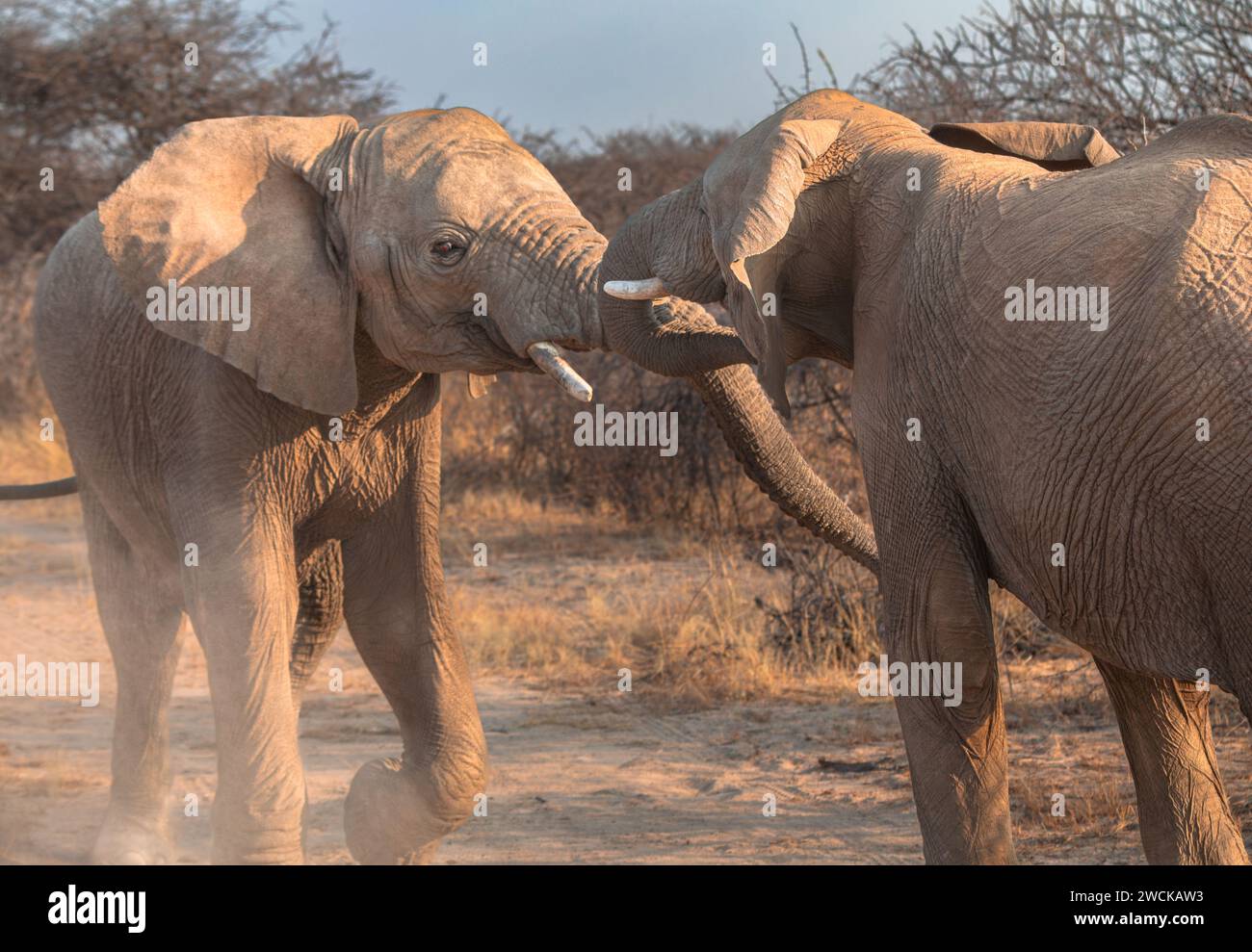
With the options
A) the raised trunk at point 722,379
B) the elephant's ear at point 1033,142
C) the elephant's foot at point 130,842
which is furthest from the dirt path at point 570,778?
the elephant's ear at point 1033,142

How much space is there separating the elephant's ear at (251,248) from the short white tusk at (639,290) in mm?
780

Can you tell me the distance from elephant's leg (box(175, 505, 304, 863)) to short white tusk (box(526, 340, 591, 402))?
0.87 meters

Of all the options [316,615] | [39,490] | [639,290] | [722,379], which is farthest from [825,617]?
[639,290]

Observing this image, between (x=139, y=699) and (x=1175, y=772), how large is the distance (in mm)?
3081

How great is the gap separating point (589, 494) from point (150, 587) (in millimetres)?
5657

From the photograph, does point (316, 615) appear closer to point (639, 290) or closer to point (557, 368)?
point (557, 368)

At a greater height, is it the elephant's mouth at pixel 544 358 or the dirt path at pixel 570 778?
the elephant's mouth at pixel 544 358

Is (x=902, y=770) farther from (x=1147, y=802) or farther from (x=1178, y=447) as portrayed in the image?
(x=1178, y=447)

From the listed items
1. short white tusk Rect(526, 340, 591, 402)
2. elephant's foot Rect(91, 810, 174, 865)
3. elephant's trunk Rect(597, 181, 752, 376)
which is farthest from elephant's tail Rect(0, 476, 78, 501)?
elephant's trunk Rect(597, 181, 752, 376)

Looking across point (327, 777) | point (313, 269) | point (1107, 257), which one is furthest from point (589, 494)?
point (1107, 257)

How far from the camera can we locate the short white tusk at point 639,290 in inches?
162

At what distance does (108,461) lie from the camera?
199 inches

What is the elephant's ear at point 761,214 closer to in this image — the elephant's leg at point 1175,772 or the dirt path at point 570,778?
the elephant's leg at point 1175,772

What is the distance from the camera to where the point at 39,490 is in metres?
5.70
